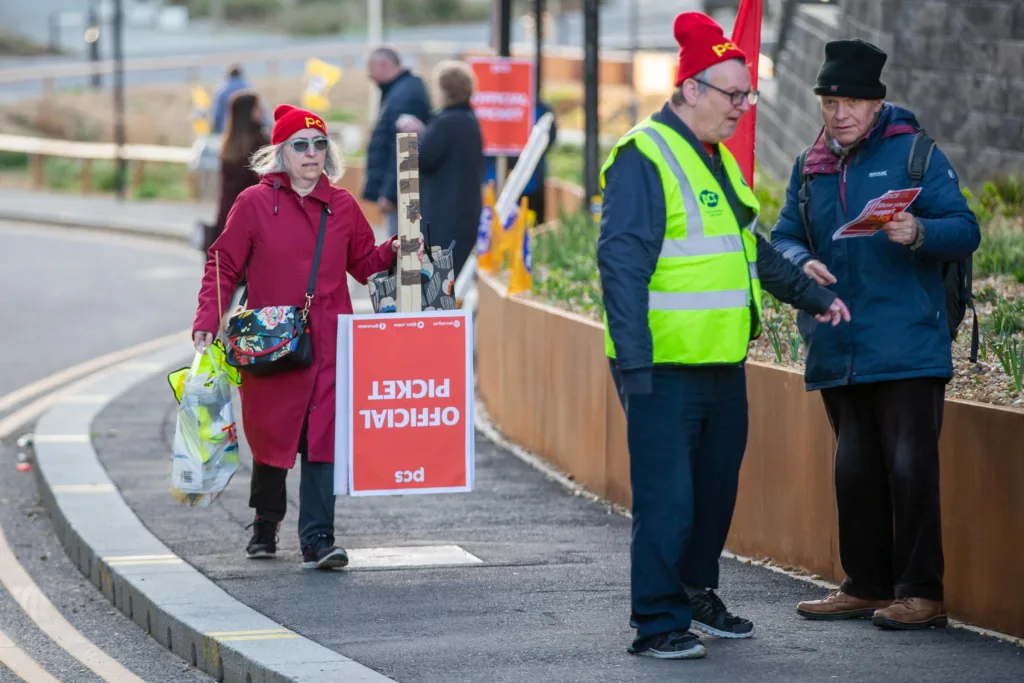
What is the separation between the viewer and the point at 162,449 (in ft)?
32.5

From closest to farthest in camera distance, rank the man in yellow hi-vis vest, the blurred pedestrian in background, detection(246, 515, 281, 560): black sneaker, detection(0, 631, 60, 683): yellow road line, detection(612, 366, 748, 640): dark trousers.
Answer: the man in yellow hi-vis vest, detection(612, 366, 748, 640): dark trousers, detection(0, 631, 60, 683): yellow road line, detection(246, 515, 281, 560): black sneaker, the blurred pedestrian in background

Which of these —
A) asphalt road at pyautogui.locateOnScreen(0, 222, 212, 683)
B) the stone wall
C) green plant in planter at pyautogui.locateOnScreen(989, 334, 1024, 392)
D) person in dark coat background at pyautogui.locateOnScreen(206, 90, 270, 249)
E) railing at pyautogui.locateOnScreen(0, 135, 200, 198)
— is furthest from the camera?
railing at pyautogui.locateOnScreen(0, 135, 200, 198)

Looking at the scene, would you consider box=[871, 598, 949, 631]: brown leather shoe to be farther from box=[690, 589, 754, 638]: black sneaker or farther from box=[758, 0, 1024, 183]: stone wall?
box=[758, 0, 1024, 183]: stone wall

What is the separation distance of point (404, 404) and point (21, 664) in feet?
5.52

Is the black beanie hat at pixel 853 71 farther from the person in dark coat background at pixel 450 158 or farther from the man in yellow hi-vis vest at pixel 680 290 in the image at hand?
the person in dark coat background at pixel 450 158

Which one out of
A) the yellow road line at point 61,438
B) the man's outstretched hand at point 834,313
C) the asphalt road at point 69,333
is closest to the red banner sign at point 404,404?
the asphalt road at point 69,333

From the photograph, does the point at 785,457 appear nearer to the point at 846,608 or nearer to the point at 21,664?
the point at 846,608

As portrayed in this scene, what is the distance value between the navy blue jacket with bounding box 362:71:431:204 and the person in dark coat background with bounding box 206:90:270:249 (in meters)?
0.75

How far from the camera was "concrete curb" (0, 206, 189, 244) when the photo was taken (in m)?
23.5

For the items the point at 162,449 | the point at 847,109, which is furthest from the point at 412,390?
the point at 162,449

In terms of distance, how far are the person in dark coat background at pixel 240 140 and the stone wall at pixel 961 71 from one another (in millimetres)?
4202

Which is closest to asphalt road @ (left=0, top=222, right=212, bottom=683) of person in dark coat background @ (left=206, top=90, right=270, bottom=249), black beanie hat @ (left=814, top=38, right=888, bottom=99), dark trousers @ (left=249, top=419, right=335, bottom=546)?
dark trousers @ (left=249, top=419, right=335, bottom=546)

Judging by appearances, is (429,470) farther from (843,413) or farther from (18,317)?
(18,317)

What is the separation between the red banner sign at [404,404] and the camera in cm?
702
